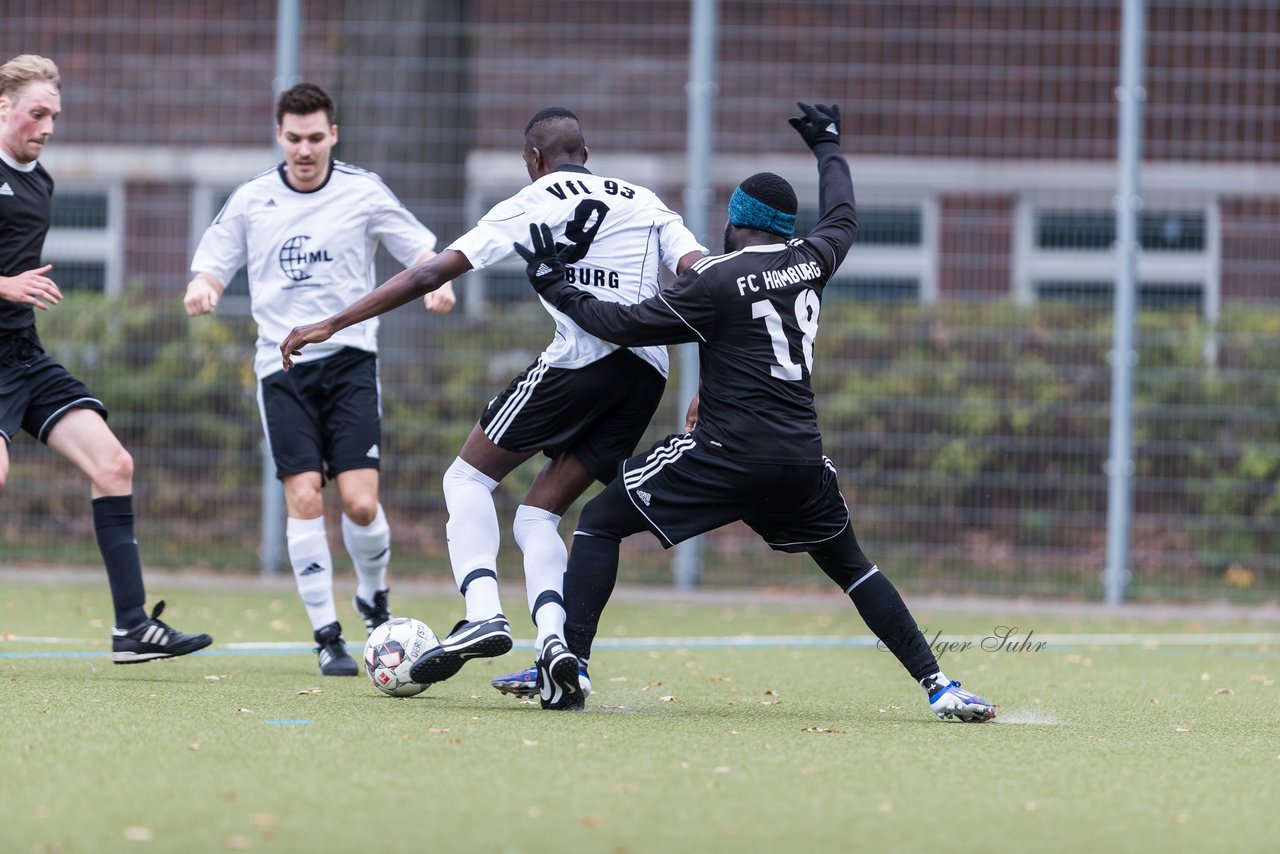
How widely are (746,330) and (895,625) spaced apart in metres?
1.11

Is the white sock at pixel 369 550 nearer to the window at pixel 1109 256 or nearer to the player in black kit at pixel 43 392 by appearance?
the player in black kit at pixel 43 392

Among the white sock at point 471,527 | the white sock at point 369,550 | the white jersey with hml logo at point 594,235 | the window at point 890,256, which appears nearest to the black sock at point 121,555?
the white sock at point 369,550

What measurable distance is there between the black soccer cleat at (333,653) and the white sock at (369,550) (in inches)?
14.0

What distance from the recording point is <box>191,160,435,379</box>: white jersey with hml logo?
6.99 metres

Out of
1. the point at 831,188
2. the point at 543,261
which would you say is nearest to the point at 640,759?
the point at 543,261

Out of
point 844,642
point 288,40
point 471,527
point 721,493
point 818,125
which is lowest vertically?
point 844,642

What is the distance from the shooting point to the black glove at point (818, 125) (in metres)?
6.02

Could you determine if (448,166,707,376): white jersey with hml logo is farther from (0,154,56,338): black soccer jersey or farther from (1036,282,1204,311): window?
(1036,282,1204,311): window

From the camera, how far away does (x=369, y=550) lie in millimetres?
7125

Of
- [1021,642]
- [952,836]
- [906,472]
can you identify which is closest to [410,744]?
[952,836]

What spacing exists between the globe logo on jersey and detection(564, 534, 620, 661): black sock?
1958mm

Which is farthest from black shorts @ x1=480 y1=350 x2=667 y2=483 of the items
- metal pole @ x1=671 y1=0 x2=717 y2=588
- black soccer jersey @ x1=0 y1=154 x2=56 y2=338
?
metal pole @ x1=671 y1=0 x2=717 y2=588

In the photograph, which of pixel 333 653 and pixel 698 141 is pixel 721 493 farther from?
pixel 698 141

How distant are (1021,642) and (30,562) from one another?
6.43 meters
